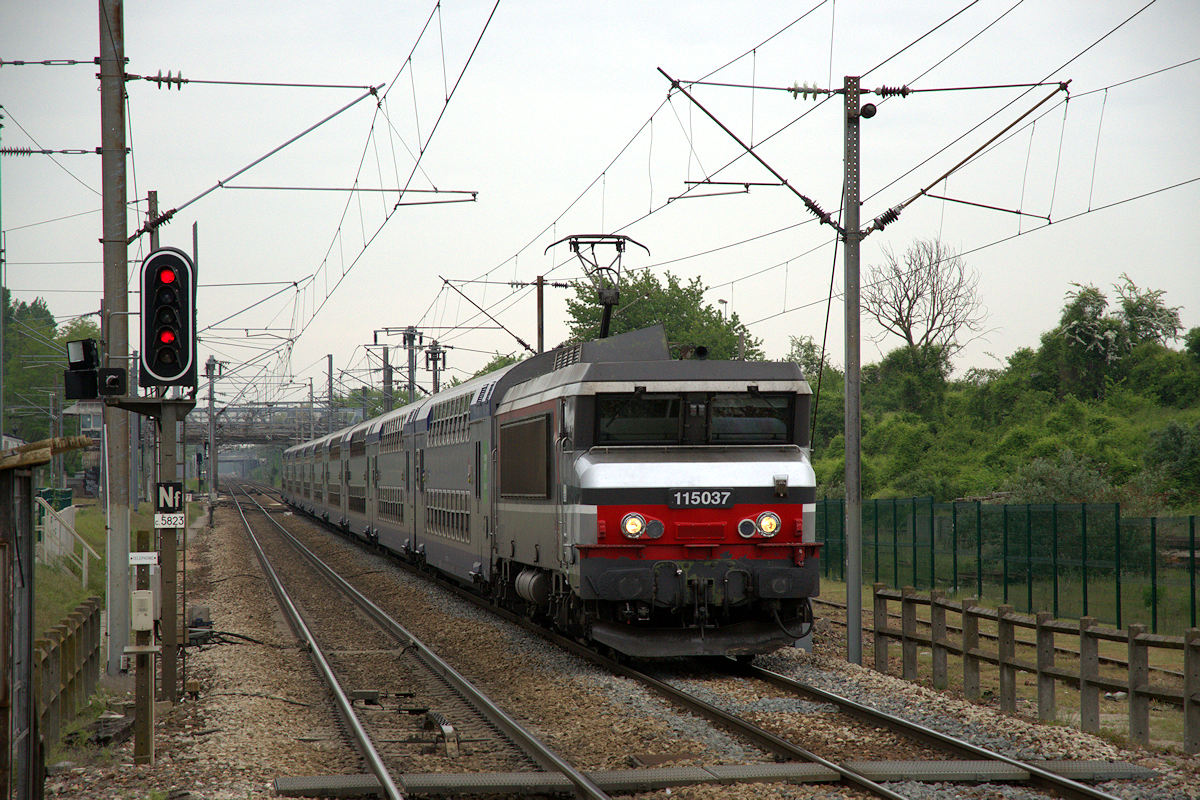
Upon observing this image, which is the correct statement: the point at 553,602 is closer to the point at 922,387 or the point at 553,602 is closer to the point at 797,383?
the point at 797,383

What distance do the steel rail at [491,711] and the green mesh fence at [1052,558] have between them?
10.2 meters

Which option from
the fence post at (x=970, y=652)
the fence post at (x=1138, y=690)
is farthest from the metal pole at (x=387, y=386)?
the fence post at (x=1138, y=690)

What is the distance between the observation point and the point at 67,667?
424 inches

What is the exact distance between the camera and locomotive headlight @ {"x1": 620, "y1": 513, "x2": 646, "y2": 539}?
496 inches

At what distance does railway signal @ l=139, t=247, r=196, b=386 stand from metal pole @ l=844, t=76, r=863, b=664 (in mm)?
7637

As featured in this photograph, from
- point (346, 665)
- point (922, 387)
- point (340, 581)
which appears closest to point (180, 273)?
point (346, 665)

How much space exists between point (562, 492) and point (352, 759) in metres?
4.70

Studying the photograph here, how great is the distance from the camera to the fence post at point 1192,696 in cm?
936

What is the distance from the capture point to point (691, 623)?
13133 mm

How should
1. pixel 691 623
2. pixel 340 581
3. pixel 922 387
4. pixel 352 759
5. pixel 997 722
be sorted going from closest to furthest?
pixel 352 759, pixel 997 722, pixel 691 623, pixel 340 581, pixel 922 387

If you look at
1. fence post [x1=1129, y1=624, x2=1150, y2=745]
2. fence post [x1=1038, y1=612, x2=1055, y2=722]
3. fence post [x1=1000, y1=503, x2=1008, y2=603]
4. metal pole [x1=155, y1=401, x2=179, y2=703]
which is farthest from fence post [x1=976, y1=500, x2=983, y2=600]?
metal pole [x1=155, y1=401, x2=179, y2=703]

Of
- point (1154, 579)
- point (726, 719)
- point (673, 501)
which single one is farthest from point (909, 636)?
point (1154, 579)

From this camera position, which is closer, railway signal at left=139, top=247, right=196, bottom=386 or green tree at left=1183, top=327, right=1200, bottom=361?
railway signal at left=139, top=247, right=196, bottom=386

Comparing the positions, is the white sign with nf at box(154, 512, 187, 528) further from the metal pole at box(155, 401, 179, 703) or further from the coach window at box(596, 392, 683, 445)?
the coach window at box(596, 392, 683, 445)
